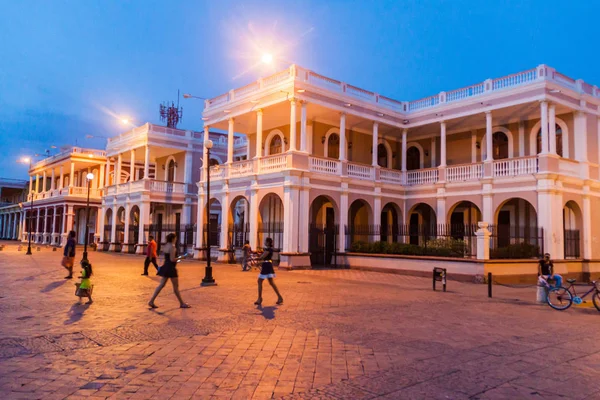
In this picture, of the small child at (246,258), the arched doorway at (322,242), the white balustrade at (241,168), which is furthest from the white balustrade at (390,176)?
the small child at (246,258)

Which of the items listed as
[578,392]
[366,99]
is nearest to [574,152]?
[366,99]

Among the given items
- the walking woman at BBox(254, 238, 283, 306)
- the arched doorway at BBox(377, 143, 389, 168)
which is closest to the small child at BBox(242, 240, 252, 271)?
the walking woman at BBox(254, 238, 283, 306)

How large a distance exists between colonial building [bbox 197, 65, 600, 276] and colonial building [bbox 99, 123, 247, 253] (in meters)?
8.06

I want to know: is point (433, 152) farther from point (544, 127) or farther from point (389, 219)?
point (544, 127)

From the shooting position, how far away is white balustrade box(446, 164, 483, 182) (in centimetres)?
2466

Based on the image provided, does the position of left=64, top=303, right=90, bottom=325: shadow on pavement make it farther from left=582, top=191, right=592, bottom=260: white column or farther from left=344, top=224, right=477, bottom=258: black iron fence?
left=582, top=191, right=592, bottom=260: white column

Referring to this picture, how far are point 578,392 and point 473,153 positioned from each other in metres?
23.9

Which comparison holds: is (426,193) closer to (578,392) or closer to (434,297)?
(434,297)

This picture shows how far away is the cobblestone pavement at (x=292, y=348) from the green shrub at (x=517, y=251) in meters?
7.48

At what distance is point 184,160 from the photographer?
37844 millimetres

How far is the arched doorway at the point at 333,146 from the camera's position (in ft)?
92.5

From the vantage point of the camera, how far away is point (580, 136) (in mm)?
23359

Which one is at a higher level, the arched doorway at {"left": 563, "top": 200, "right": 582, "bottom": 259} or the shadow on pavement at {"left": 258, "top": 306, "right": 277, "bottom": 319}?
the arched doorway at {"left": 563, "top": 200, "right": 582, "bottom": 259}

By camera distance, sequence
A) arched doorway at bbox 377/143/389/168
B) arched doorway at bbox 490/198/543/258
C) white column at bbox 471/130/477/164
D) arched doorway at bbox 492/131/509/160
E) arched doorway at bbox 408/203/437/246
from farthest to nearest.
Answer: arched doorway at bbox 377/143/389/168, arched doorway at bbox 408/203/437/246, white column at bbox 471/130/477/164, arched doorway at bbox 492/131/509/160, arched doorway at bbox 490/198/543/258
